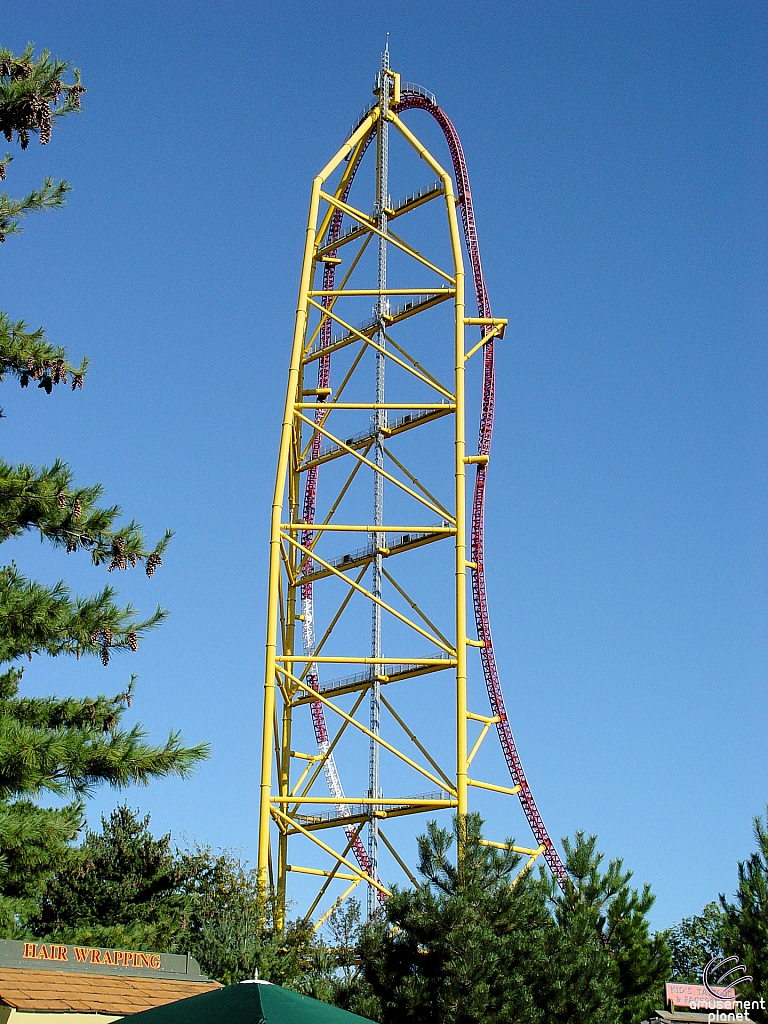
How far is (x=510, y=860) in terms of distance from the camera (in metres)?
12.9

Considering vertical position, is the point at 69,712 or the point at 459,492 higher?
the point at 459,492

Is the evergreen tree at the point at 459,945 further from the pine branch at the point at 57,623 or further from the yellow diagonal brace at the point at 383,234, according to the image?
the yellow diagonal brace at the point at 383,234

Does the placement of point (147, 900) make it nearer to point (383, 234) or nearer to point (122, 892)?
point (122, 892)

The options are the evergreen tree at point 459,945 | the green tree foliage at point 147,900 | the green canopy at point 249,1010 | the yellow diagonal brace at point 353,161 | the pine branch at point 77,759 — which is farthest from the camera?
the yellow diagonal brace at point 353,161

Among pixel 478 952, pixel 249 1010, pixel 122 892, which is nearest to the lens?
pixel 249 1010

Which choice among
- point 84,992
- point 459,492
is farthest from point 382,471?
point 84,992

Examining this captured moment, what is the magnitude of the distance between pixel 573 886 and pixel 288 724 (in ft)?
26.7

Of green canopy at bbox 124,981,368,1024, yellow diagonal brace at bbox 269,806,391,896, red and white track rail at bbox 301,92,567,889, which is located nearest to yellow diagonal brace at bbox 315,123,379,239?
red and white track rail at bbox 301,92,567,889

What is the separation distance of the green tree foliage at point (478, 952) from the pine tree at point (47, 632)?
3.88 meters

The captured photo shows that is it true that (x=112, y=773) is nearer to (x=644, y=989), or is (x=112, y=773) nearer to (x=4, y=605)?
(x=4, y=605)

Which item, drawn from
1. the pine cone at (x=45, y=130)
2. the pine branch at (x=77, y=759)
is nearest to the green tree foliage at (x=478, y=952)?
the pine branch at (x=77, y=759)

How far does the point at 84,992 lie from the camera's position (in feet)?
30.3

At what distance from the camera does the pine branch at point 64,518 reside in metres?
9.01

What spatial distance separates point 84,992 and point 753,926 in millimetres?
6489
